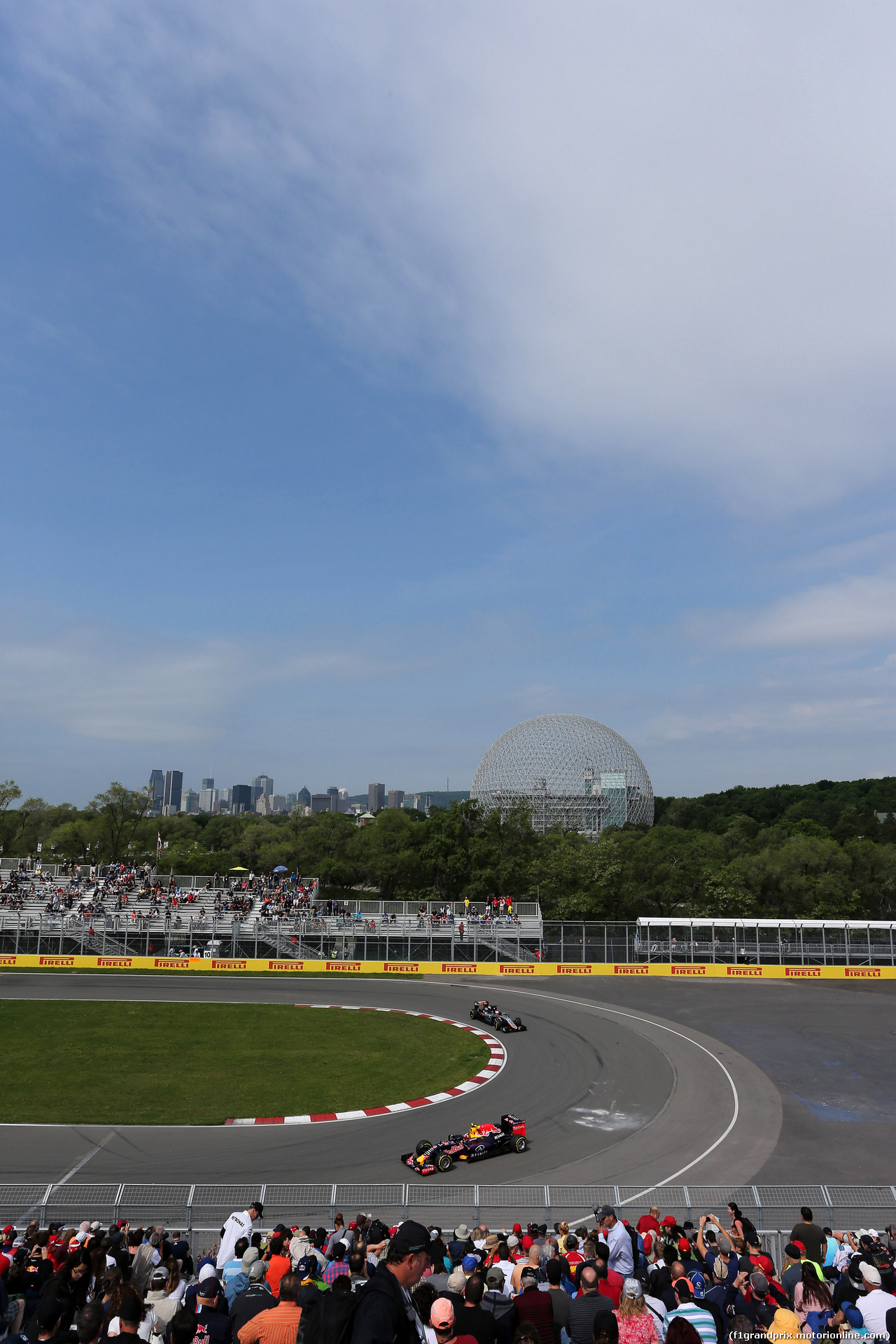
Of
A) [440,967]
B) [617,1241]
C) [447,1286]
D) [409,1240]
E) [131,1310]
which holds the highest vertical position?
[409,1240]

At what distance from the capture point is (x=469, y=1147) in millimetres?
17797

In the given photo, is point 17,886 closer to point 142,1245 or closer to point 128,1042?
point 128,1042

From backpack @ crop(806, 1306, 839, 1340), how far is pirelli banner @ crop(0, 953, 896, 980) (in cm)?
3748

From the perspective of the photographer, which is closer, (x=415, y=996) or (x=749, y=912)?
(x=415, y=996)

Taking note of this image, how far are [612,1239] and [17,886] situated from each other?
2086 inches

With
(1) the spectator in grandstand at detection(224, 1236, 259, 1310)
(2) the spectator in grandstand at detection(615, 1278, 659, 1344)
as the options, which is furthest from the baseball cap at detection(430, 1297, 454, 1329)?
(1) the spectator in grandstand at detection(224, 1236, 259, 1310)

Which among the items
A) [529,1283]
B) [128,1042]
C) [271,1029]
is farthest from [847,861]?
[529,1283]

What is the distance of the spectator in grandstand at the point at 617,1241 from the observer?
32.0 feet

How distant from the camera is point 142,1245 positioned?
30.2ft

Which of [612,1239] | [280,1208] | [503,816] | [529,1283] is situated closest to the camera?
[529,1283]

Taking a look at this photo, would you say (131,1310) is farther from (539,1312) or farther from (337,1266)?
(539,1312)

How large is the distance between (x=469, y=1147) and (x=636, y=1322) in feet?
41.5

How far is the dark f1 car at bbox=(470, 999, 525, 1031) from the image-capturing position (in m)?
30.3

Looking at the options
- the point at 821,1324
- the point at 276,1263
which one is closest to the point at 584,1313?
the point at 821,1324
